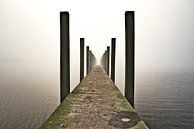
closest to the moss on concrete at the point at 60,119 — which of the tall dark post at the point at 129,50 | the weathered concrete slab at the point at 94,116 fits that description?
the weathered concrete slab at the point at 94,116

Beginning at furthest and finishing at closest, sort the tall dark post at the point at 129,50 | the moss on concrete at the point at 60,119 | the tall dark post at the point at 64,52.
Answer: the tall dark post at the point at 64,52, the tall dark post at the point at 129,50, the moss on concrete at the point at 60,119

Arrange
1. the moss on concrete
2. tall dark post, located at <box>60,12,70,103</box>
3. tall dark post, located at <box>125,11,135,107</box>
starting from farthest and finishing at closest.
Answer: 1. tall dark post, located at <box>60,12,70,103</box>
2. tall dark post, located at <box>125,11,135,107</box>
3. the moss on concrete

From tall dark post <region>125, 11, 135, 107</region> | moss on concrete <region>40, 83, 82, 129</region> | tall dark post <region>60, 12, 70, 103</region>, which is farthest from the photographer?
tall dark post <region>60, 12, 70, 103</region>

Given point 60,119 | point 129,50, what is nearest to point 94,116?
point 60,119

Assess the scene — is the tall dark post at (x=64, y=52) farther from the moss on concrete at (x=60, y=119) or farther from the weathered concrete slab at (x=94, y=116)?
the moss on concrete at (x=60, y=119)

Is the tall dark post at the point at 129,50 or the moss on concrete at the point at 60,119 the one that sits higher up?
the tall dark post at the point at 129,50

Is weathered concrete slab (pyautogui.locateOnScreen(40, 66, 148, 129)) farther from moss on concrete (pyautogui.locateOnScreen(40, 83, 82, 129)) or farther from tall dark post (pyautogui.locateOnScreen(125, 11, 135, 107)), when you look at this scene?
tall dark post (pyautogui.locateOnScreen(125, 11, 135, 107))

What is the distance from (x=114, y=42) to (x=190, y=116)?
21.5ft

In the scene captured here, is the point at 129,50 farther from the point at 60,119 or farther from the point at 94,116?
the point at 60,119

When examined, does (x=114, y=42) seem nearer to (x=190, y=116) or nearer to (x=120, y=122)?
(x=190, y=116)

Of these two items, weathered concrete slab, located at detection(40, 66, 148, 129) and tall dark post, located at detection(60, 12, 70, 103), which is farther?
tall dark post, located at detection(60, 12, 70, 103)

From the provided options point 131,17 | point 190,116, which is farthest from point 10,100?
point 131,17

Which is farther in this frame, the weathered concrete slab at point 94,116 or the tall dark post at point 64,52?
the tall dark post at point 64,52

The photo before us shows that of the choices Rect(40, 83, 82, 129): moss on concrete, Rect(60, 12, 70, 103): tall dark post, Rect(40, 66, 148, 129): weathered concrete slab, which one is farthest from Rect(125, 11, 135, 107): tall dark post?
Rect(40, 83, 82, 129): moss on concrete
